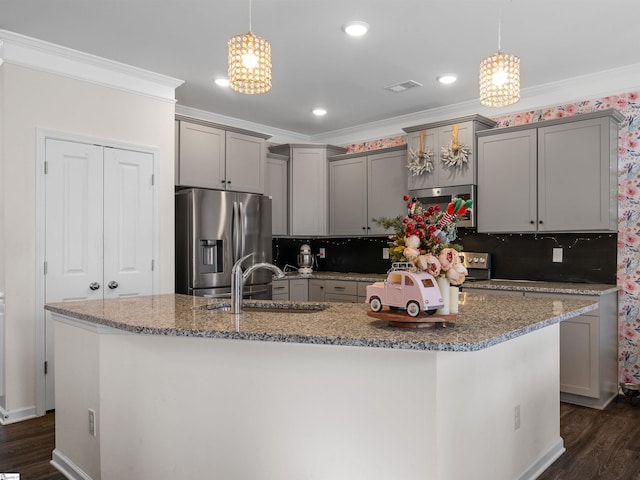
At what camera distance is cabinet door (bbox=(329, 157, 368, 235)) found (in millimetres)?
5477

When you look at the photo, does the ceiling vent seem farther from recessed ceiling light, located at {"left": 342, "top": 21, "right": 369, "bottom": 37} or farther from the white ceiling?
recessed ceiling light, located at {"left": 342, "top": 21, "right": 369, "bottom": 37}

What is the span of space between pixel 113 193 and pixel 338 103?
227 centimetres

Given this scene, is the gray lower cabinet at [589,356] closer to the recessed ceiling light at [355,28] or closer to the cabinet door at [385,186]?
the cabinet door at [385,186]

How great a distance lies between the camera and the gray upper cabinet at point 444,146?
14.7 ft

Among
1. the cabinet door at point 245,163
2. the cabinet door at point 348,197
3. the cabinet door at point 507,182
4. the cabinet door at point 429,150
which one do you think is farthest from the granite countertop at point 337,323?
the cabinet door at point 348,197

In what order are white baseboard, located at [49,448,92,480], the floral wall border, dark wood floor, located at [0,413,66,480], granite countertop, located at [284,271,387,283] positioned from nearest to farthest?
white baseboard, located at [49,448,92,480] < dark wood floor, located at [0,413,66,480] < the floral wall border < granite countertop, located at [284,271,387,283]

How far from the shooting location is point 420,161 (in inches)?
189

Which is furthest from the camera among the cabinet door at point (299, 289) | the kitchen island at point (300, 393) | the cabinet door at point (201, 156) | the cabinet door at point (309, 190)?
the cabinet door at point (309, 190)

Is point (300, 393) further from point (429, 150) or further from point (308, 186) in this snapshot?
point (308, 186)

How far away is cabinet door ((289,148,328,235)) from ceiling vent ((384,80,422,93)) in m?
1.52

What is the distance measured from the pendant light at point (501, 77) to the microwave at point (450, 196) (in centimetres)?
193

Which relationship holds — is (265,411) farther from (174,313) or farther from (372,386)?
(174,313)

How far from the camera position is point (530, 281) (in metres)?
4.41

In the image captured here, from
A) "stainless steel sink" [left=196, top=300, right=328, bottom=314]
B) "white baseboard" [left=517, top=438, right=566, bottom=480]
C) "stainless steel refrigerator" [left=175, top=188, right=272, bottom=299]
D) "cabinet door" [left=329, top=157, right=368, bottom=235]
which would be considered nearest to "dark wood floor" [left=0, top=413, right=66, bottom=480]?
"stainless steel sink" [left=196, top=300, right=328, bottom=314]
